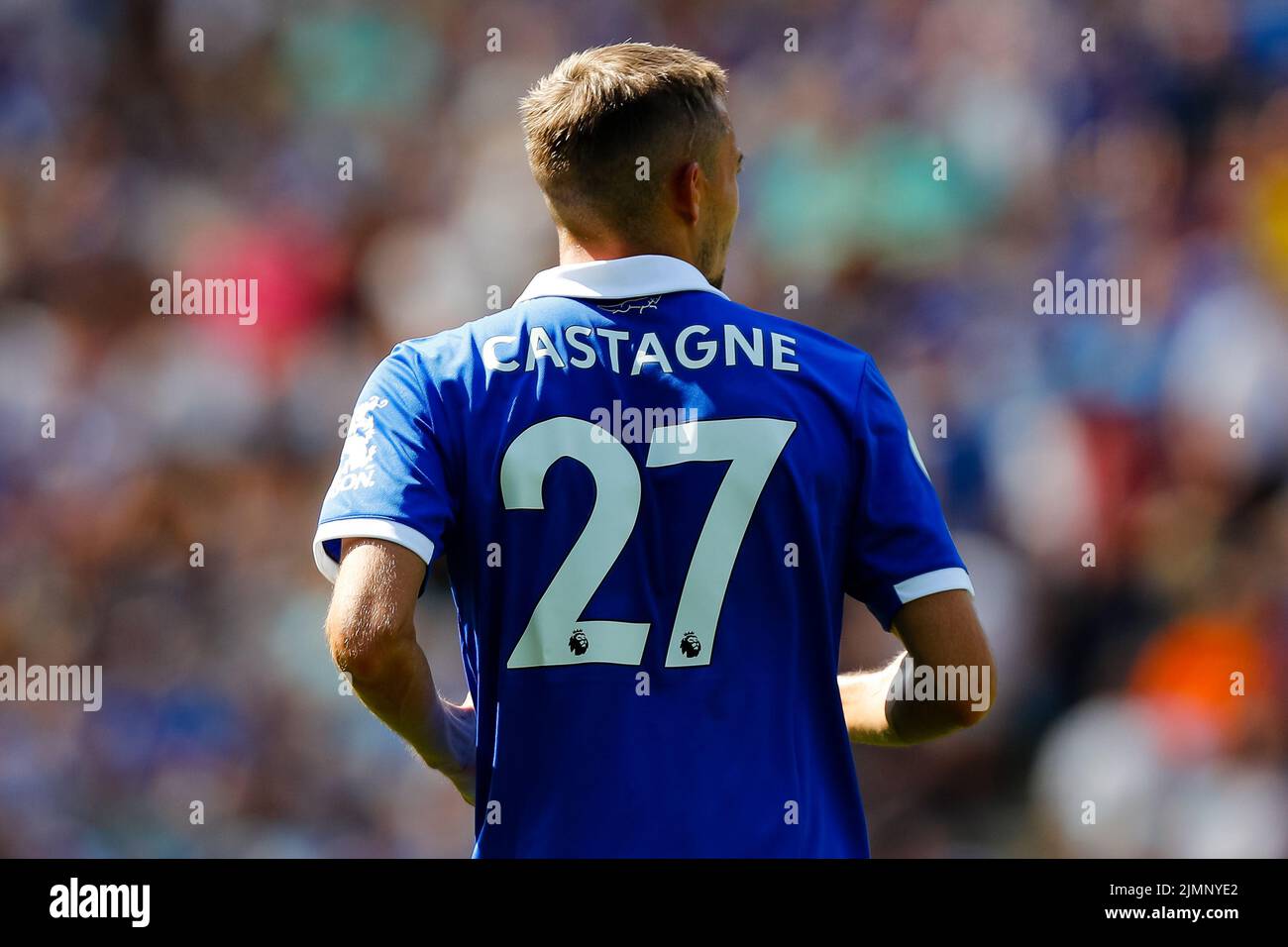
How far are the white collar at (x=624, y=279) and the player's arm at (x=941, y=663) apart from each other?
0.44 metres

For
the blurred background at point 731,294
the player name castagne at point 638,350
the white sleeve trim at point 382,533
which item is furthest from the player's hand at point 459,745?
the blurred background at point 731,294

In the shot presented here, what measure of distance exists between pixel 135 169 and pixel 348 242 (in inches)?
29.9

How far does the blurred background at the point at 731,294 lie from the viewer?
3.58 metres

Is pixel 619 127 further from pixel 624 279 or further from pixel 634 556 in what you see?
pixel 634 556

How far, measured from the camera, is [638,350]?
4.99 feet

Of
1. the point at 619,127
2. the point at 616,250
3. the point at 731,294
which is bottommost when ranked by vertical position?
the point at 616,250

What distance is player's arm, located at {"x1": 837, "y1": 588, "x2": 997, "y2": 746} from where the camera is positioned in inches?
60.5

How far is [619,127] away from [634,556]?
51 centimetres

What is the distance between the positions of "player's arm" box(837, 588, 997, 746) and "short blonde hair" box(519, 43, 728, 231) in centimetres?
59

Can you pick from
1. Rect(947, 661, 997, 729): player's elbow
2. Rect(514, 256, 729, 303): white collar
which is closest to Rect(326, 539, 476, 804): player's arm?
Rect(514, 256, 729, 303): white collar

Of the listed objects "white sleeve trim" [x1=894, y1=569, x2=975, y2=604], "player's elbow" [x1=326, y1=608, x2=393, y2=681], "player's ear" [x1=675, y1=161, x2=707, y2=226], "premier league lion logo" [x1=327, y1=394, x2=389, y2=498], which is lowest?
"player's elbow" [x1=326, y1=608, x2=393, y2=681]

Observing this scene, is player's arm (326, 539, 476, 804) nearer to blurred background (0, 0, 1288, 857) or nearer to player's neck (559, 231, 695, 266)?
player's neck (559, 231, 695, 266)

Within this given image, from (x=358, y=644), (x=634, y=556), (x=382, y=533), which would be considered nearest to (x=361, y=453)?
(x=382, y=533)
